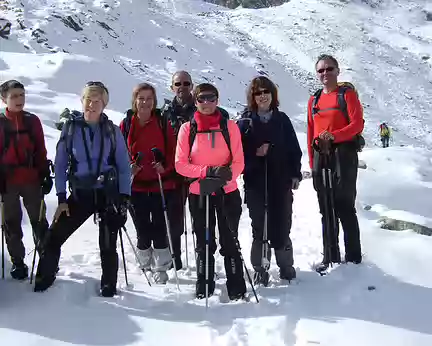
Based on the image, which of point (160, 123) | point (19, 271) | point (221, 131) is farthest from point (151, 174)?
point (19, 271)

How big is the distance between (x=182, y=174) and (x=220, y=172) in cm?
47

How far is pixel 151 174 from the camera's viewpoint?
586 centimetres

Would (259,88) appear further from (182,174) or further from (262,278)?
(262,278)

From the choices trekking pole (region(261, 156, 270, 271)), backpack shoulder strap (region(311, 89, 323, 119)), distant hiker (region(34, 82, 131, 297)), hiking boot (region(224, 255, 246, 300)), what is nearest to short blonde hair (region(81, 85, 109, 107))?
distant hiker (region(34, 82, 131, 297))

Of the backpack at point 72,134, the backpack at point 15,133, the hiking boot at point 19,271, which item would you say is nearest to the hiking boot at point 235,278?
the backpack at point 72,134

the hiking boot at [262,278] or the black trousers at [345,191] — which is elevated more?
the black trousers at [345,191]

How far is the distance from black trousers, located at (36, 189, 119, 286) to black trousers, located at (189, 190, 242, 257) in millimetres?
901

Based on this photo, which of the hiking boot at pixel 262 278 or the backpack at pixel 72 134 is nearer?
the backpack at pixel 72 134

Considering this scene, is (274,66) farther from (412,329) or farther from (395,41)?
(412,329)

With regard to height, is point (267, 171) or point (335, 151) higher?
point (335, 151)

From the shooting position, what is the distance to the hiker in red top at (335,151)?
18.6 feet

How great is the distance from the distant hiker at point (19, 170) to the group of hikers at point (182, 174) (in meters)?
0.01

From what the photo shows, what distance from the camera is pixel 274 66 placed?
47344mm

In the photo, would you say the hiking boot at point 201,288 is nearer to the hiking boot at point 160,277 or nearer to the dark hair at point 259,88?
the hiking boot at point 160,277
